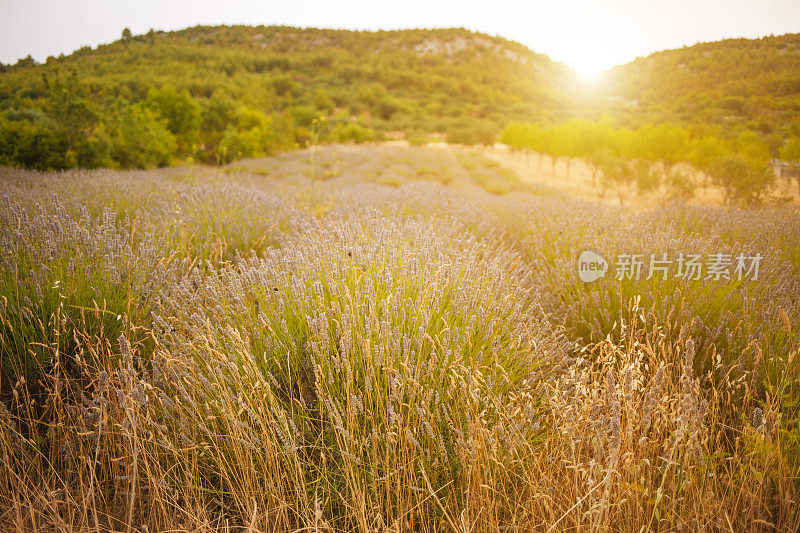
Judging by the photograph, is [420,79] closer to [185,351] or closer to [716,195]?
[716,195]

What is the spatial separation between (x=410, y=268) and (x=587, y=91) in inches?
866

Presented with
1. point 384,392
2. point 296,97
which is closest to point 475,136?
point 296,97

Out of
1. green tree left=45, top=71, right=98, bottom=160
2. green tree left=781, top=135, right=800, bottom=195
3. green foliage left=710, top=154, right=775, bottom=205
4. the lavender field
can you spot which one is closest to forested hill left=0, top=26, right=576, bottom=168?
green tree left=45, top=71, right=98, bottom=160

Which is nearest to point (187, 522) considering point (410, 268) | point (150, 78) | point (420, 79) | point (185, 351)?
point (185, 351)

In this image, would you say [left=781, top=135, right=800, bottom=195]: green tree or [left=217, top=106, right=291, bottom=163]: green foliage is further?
[left=217, top=106, right=291, bottom=163]: green foliage

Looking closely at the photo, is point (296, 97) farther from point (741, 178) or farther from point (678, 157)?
point (741, 178)

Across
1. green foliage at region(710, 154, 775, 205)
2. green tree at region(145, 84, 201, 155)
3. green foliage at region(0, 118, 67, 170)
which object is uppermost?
green tree at region(145, 84, 201, 155)

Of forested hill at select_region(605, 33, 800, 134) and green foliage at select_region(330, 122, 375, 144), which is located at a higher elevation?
green foliage at select_region(330, 122, 375, 144)

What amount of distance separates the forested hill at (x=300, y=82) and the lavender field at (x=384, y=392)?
4.36 m

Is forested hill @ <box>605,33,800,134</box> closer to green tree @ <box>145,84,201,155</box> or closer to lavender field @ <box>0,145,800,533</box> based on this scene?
lavender field @ <box>0,145,800,533</box>

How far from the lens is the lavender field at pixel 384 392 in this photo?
1302 millimetres

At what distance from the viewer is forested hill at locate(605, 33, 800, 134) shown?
472 centimetres

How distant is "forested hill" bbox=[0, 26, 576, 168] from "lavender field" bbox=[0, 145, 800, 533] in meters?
4.36

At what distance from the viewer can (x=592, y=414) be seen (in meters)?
1.58
